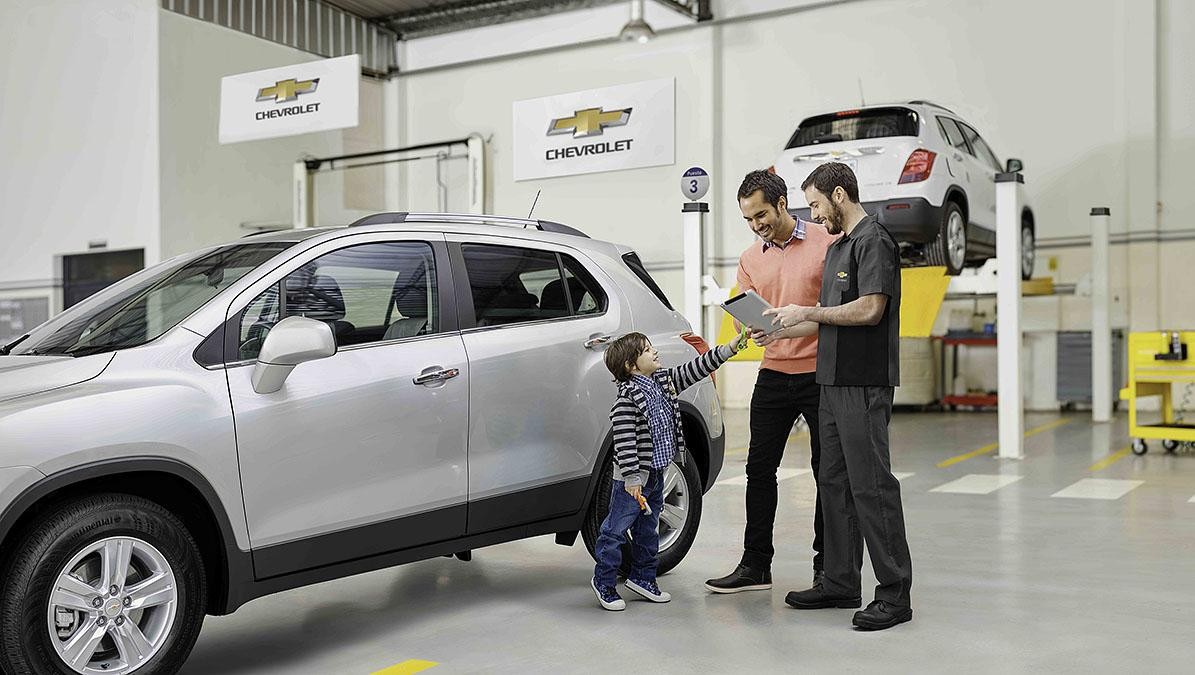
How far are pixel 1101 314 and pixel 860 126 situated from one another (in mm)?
5505

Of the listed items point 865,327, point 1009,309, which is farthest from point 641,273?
point 1009,309

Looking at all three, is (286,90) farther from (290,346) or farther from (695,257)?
(290,346)

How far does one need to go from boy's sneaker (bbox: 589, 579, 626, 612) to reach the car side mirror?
1670mm

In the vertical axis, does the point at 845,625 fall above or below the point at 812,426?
below

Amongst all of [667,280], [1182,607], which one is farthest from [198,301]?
[667,280]

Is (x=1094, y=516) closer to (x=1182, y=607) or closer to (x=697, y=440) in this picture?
(x=1182, y=607)

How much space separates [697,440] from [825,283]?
4.15ft

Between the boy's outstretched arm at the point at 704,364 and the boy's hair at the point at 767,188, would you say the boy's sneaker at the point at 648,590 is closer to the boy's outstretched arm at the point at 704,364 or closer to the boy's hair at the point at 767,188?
the boy's outstretched arm at the point at 704,364

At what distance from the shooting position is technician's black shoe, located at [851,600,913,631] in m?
4.24

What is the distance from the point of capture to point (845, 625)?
4332 millimetres

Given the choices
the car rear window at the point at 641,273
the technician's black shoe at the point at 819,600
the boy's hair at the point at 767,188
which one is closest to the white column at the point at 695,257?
the car rear window at the point at 641,273

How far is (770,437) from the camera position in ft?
15.6

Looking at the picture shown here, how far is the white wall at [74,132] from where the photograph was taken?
16672 millimetres

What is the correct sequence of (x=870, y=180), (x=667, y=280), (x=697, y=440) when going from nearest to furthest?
1. (x=697, y=440)
2. (x=870, y=180)
3. (x=667, y=280)
